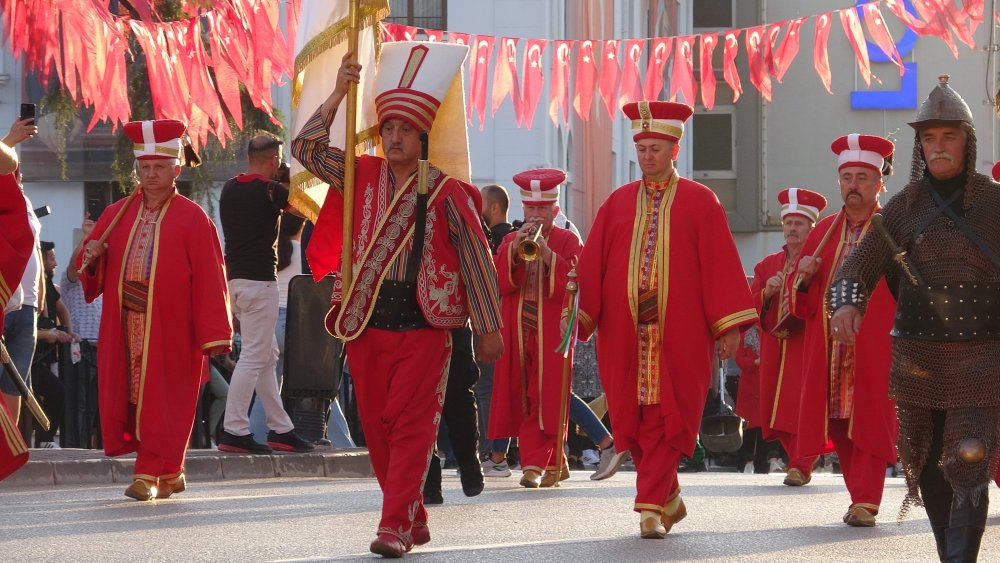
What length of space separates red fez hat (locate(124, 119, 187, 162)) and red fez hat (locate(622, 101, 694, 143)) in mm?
2676

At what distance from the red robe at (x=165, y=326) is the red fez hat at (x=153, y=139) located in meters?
0.24

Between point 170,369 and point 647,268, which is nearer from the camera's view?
point 647,268

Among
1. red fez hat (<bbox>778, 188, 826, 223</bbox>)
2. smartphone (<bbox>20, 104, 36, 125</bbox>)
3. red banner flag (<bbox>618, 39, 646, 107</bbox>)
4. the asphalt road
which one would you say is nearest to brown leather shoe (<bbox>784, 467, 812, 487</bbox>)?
the asphalt road

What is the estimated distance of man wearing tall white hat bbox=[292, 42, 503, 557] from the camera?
7699 mm

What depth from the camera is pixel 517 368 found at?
12.4m

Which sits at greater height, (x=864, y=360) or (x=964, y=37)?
(x=964, y=37)

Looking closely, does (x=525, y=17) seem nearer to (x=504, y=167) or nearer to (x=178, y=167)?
(x=504, y=167)

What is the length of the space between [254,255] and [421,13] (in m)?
15.3

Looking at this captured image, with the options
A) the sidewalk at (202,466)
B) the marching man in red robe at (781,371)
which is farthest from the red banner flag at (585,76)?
the sidewalk at (202,466)

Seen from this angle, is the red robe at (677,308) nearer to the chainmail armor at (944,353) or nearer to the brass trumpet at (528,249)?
the chainmail armor at (944,353)

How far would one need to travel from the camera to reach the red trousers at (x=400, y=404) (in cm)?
761

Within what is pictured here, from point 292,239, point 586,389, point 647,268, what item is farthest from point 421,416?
point 586,389

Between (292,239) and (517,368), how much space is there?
238cm

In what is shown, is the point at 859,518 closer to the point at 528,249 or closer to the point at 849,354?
the point at 849,354
